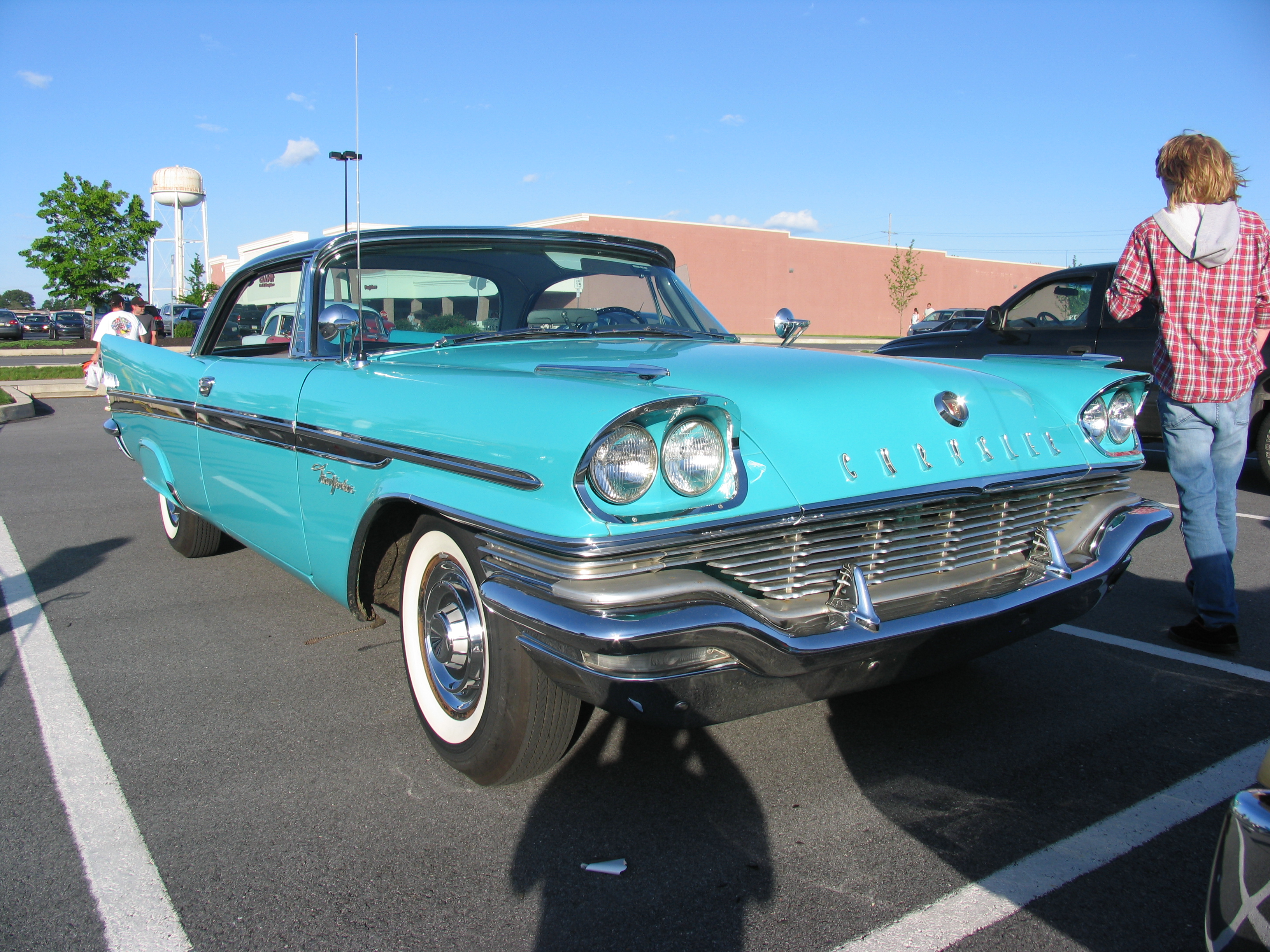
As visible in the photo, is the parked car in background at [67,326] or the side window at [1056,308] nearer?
the side window at [1056,308]

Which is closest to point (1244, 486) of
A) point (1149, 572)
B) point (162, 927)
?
point (1149, 572)

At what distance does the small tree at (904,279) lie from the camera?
4722cm

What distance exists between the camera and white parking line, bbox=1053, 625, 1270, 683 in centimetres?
318

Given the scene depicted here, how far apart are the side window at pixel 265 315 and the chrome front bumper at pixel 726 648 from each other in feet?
6.95

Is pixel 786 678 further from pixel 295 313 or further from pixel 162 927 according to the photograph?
pixel 295 313

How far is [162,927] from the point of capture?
1896mm

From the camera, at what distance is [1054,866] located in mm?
2059

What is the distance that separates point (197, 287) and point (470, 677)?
57.1 meters

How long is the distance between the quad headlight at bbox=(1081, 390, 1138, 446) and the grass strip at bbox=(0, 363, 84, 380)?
57.4 feet

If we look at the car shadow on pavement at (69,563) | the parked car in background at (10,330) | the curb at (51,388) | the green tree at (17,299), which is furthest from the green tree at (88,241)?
the green tree at (17,299)

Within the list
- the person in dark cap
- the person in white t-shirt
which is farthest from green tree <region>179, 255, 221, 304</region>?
the person in white t-shirt

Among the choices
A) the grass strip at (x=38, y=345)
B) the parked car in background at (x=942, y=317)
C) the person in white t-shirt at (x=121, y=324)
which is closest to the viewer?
the person in white t-shirt at (x=121, y=324)

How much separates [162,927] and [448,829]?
63 centimetres

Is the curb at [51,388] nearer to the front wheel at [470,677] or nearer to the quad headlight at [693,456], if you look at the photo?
the front wheel at [470,677]
